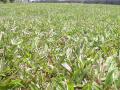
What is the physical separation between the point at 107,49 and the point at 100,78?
49.1 inches

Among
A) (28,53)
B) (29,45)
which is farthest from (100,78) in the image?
(29,45)

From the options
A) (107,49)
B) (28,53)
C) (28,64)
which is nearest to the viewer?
(28,64)

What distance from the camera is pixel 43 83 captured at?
213cm

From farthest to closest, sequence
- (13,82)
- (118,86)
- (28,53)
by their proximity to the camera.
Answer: (28,53) < (13,82) < (118,86)

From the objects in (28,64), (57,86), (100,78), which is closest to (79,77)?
(100,78)

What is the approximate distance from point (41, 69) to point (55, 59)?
0.29 metres

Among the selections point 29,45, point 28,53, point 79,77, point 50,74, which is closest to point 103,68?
point 79,77

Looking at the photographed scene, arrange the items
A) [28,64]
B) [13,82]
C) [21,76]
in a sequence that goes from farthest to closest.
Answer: [28,64], [21,76], [13,82]

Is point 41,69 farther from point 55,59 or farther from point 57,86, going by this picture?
point 57,86

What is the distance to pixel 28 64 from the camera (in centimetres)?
261

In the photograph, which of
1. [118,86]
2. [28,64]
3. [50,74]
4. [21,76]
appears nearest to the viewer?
[118,86]

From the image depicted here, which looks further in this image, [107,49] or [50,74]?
[107,49]

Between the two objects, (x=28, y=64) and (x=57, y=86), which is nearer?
(x=57, y=86)

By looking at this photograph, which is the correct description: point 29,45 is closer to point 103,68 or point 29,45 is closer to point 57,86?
Result: point 103,68
